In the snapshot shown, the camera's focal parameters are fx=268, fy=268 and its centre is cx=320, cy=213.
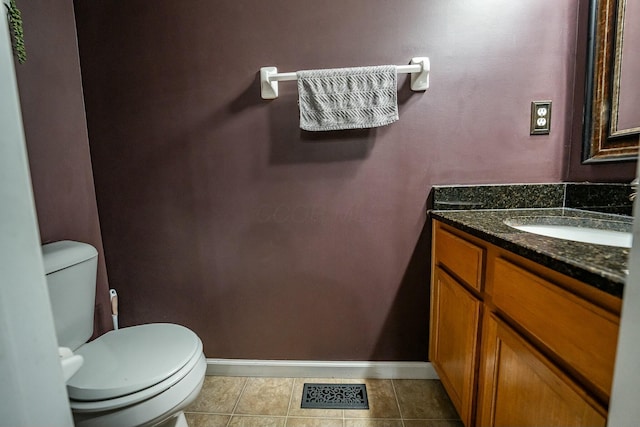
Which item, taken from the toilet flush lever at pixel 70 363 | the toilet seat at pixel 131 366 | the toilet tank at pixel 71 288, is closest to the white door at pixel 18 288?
the toilet flush lever at pixel 70 363

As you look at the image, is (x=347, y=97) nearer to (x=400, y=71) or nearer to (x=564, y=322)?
(x=400, y=71)

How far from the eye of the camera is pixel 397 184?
1.26 meters

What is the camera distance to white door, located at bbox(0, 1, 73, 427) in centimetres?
35

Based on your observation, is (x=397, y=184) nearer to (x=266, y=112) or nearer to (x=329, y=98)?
(x=329, y=98)

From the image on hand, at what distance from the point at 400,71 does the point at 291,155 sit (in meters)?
0.59

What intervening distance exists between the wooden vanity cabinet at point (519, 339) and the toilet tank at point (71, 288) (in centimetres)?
143

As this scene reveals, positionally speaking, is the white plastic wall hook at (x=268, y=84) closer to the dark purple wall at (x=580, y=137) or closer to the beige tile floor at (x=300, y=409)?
the dark purple wall at (x=580, y=137)

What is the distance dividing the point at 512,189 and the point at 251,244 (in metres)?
1.25

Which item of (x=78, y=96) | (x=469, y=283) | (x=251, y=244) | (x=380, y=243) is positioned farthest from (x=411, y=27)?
(x=78, y=96)

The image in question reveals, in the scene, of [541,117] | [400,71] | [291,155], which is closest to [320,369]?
[291,155]

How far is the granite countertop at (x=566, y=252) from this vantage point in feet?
1.50

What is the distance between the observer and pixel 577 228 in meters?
1.02

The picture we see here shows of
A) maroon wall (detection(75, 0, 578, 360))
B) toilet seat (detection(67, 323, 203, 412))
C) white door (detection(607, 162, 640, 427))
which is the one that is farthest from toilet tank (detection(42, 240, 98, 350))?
white door (detection(607, 162, 640, 427))

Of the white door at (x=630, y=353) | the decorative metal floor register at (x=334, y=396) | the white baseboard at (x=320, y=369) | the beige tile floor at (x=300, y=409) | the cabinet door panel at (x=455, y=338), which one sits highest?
the white door at (x=630, y=353)
